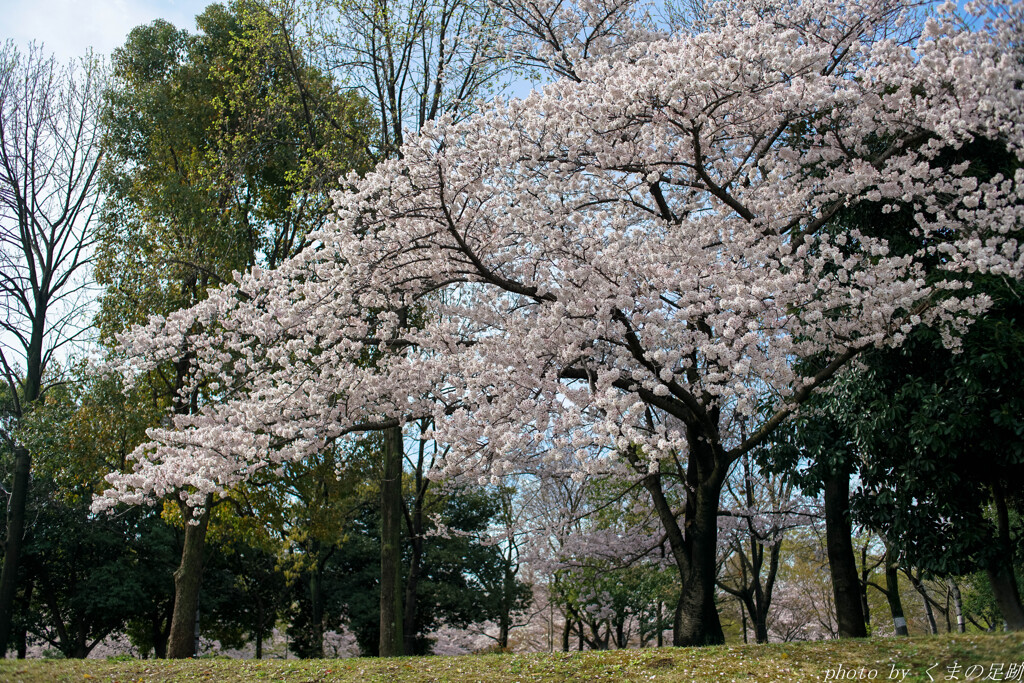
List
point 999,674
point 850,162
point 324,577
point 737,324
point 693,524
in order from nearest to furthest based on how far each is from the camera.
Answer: point 999,674 < point 737,324 < point 850,162 < point 693,524 < point 324,577

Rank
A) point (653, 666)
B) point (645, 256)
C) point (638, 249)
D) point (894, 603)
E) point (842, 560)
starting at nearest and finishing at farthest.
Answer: point (653, 666), point (645, 256), point (638, 249), point (842, 560), point (894, 603)

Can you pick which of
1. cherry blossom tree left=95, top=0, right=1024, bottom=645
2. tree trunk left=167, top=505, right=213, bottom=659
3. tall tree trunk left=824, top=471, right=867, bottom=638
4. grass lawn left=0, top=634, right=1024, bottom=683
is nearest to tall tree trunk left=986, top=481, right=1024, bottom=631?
tall tree trunk left=824, top=471, right=867, bottom=638

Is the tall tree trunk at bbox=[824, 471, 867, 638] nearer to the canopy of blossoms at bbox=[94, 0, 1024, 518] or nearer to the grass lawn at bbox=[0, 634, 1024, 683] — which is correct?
the canopy of blossoms at bbox=[94, 0, 1024, 518]

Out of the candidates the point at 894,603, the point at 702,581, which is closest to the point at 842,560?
the point at 702,581

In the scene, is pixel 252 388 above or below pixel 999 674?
above

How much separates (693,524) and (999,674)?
160 inches

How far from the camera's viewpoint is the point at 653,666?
6.76 metres

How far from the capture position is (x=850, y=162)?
8.65 meters

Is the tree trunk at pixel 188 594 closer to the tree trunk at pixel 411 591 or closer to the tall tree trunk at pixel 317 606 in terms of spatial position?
the tree trunk at pixel 411 591

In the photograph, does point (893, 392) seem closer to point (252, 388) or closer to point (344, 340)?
point (344, 340)

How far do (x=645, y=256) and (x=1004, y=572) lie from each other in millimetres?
7664

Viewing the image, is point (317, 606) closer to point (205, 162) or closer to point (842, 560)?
point (205, 162)

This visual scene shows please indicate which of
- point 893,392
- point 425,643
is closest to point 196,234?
point 893,392

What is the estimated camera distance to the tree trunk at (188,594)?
11.6 m
